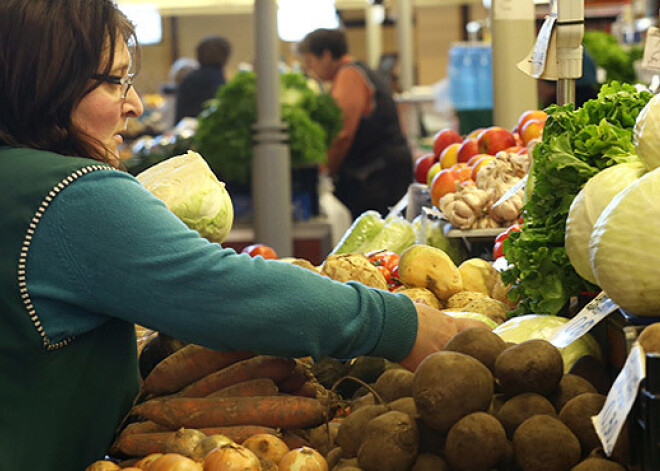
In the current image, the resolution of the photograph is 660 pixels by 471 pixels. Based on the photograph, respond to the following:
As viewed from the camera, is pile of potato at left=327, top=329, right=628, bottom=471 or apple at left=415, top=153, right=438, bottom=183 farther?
apple at left=415, top=153, right=438, bottom=183

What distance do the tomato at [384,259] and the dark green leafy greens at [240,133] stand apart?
11.0 feet

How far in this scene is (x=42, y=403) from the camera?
1613mm

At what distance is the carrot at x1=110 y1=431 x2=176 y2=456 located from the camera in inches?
63.5

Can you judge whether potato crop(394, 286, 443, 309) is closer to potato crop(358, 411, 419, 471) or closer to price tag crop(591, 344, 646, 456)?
potato crop(358, 411, 419, 471)

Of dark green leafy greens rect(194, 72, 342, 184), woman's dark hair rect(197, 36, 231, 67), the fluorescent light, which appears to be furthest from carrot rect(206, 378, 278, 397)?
the fluorescent light

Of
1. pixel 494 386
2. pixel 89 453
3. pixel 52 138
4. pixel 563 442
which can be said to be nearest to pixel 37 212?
pixel 52 138

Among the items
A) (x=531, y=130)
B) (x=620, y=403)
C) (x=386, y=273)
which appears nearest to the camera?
(x=620, y=403)

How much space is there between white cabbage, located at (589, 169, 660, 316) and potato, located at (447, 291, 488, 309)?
2.58 ft

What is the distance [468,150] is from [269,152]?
2445 mm

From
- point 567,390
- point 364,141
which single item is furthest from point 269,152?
point 567,390

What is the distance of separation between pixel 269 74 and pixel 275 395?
14.2 ft

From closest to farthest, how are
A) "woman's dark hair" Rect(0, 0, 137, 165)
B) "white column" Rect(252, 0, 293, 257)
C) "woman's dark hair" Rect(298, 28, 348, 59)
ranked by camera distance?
"woman's dark hair" Rect(0, 0, 137, 165), "white column" Rect(252, 0, 293, 257), "woman's dark hair" Rect(298, 28, 348, 59)

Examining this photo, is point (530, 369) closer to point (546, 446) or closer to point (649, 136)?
point (546, 446)

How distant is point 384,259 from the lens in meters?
2.74
